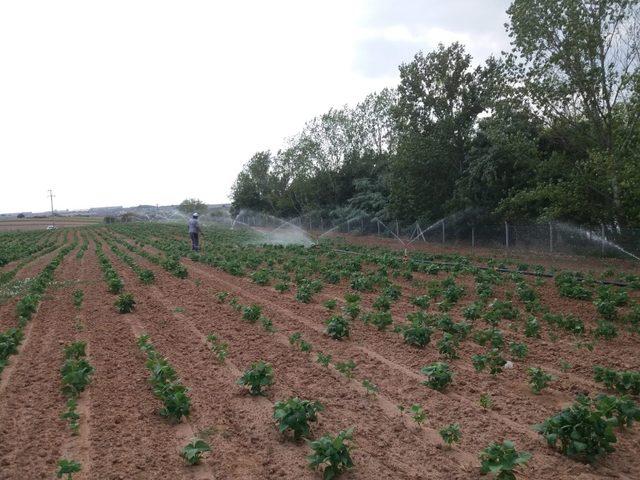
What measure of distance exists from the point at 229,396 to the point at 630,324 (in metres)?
7.24

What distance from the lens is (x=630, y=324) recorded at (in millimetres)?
9289

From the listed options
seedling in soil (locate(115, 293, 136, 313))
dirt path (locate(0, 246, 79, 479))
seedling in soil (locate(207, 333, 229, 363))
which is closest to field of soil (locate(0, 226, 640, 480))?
dirt path (locate(0, 246, 79, 479))

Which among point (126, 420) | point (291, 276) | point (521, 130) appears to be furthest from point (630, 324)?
point (521, 130)

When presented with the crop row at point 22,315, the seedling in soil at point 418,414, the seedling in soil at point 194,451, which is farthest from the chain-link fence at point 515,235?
the seedling in soil at point 194,451

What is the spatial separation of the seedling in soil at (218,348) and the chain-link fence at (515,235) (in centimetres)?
1790

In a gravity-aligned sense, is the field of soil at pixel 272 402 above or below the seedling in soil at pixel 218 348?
below

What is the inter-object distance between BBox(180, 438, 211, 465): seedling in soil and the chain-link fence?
66.2 ft

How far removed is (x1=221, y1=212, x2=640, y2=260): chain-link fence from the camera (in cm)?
2091

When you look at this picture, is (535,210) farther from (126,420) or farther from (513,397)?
(126,420)

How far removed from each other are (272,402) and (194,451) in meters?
1.60

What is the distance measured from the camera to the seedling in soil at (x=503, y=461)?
3949mm

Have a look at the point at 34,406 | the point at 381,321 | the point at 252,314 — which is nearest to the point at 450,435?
the point at 381,321

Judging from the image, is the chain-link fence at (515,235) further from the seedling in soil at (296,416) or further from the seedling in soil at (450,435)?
the seedling in soil at (296,416)

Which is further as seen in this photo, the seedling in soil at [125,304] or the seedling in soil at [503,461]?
the seedling in soil at [125,304]
